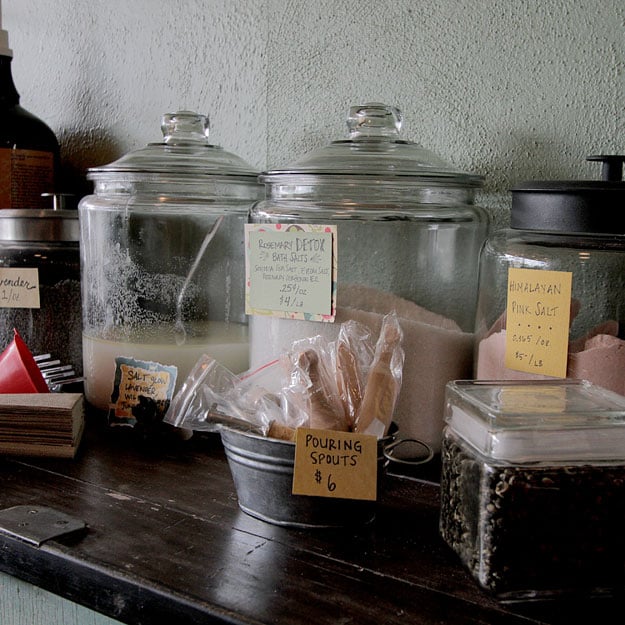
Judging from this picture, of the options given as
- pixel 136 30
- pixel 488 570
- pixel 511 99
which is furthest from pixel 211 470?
pixel 136 30

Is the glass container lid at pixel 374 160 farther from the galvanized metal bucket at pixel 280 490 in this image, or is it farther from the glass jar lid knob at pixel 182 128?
the galvanized metal bucket at pixel 280 490

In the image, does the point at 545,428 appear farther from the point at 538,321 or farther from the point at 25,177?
the point at 25,177

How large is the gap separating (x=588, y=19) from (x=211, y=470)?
73cm

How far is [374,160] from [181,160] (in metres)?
0.31

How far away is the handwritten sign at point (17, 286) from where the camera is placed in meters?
1.17

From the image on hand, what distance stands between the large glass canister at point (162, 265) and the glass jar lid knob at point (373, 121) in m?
0.18

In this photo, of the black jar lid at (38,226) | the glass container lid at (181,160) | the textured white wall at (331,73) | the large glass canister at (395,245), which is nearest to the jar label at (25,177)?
the textured white wall at (331,73)

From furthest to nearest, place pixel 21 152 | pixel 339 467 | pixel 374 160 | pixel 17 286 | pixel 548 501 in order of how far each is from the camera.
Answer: pixel 21 152
pixel 17 286
pixel 374 160
pixel 339 467
pixel 548 501

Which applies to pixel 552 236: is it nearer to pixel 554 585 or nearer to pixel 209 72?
pixel 554 585

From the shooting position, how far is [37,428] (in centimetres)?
98

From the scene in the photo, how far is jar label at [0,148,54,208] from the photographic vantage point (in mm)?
1421

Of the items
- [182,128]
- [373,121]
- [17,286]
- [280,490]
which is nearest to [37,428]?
[17,286]

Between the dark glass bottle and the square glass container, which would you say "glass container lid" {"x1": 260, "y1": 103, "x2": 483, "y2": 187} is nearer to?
the square glass container

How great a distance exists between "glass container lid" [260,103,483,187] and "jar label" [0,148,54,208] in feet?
2.09
